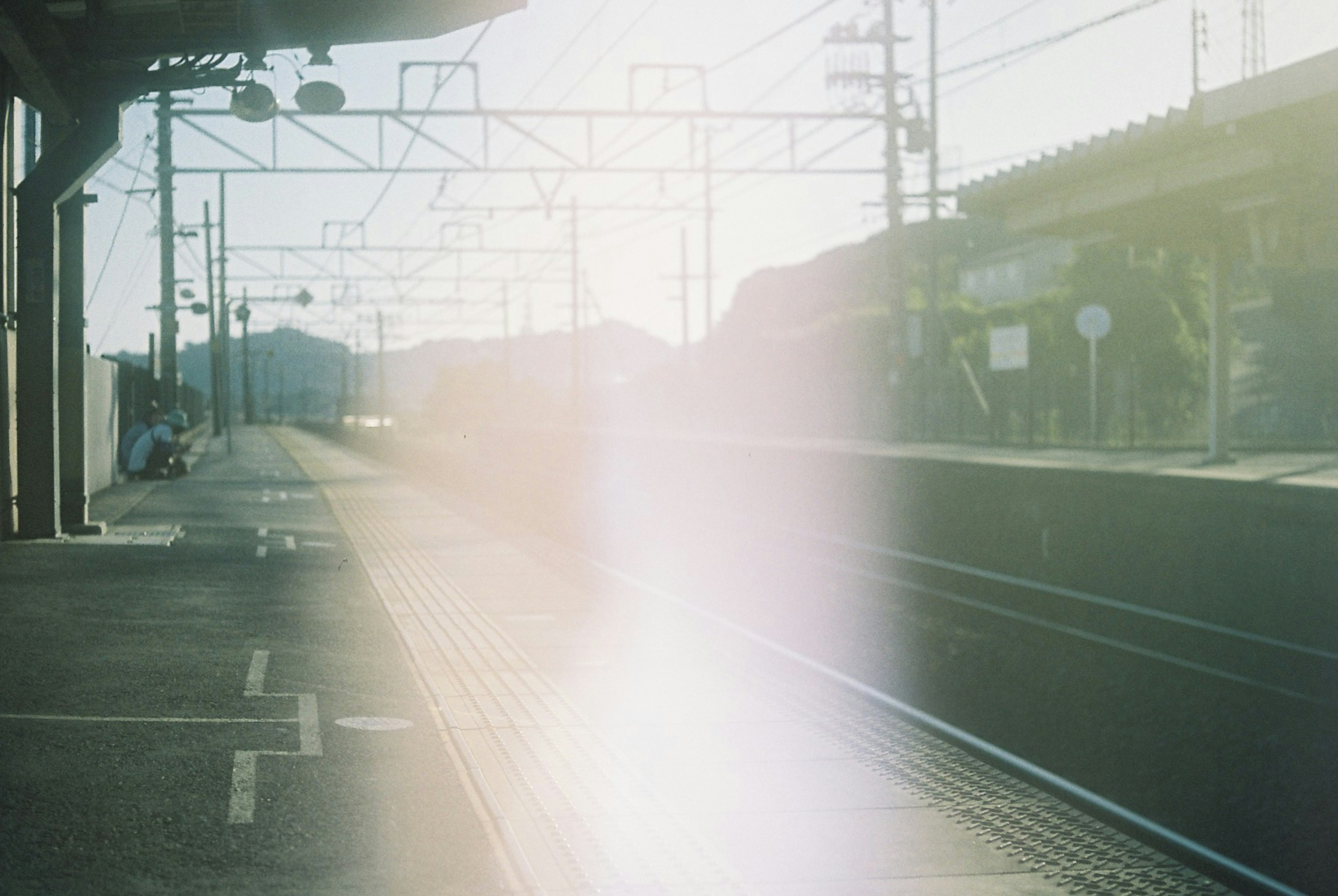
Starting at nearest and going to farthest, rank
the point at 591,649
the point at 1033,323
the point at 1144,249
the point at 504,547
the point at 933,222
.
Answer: the point at 591,649 → the point at 504,547 → the point at 1144,249 → the point at 933,222 → the point at 1033,323

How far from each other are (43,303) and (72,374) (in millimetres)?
1714

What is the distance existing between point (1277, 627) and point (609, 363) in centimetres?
8191

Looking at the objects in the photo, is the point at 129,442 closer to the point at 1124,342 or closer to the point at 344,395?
the point at 1124,342

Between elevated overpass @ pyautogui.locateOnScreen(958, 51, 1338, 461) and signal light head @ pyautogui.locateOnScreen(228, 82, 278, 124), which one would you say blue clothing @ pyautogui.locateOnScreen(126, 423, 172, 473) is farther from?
elevated overpass @ pyautogui.locateOnScreen(958, 51, 1338, 461)

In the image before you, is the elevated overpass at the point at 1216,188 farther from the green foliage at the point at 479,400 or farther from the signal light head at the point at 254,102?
the green foliage at the point at 479,400

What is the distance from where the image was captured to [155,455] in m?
28.0

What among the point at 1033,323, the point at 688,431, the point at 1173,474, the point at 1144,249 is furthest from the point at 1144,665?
the point at 688,431

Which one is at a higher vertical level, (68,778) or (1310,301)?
(1310,301)

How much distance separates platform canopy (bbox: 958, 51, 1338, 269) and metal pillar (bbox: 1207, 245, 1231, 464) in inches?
19.5

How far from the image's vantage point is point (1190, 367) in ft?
145

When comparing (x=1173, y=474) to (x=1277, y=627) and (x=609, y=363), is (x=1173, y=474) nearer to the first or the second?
(x=1277, y=627)

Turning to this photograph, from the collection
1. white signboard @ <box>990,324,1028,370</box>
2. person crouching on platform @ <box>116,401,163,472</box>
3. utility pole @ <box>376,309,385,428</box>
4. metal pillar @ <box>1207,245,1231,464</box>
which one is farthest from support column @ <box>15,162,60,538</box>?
utility pole @ <box>376,309,385,428</box>

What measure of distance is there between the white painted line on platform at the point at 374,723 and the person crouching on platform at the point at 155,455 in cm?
2135

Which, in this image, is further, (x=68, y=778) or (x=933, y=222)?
(x=933, y=222)
